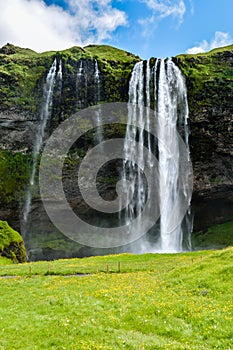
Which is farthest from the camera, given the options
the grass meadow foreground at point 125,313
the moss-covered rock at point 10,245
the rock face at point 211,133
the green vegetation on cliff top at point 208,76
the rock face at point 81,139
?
the rock face at point 81,139

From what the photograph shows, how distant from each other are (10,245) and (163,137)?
99.1 feet

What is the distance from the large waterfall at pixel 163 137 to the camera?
2028 inches

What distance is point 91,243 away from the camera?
55.9 meters

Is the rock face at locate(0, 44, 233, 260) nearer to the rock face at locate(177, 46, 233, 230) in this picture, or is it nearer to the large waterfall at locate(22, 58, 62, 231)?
the rock face at locate(177, 46, 233, 230)

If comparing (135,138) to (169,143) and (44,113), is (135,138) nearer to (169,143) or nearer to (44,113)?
(169,143)

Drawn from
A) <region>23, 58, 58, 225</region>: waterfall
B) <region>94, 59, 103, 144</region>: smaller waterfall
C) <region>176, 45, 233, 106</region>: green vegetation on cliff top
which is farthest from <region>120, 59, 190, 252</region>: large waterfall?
<region>23, 58, 58, 225</region>: waterfall

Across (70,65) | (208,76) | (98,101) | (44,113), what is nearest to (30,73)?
(70,65)

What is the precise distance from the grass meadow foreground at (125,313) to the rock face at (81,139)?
119 ft

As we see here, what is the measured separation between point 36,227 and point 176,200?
2592cm

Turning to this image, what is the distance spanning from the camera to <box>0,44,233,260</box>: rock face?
52719mm

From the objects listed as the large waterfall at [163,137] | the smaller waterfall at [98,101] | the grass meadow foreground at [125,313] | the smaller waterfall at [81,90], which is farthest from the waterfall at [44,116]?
the grass meadow foreground at [125,313]

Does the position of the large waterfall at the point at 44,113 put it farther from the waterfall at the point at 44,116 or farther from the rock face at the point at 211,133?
the rock face at the point at 211,133

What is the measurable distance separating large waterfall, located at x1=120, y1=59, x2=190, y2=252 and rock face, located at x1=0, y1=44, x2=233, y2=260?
174cm

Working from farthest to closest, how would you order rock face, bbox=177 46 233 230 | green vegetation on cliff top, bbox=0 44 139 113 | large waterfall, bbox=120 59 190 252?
1. green vegetation on cliff top, bbox=0 44 139 113
2. large waterfall, bbox=120 59 190 252
3. rock face, bbox=177 46 233 230
